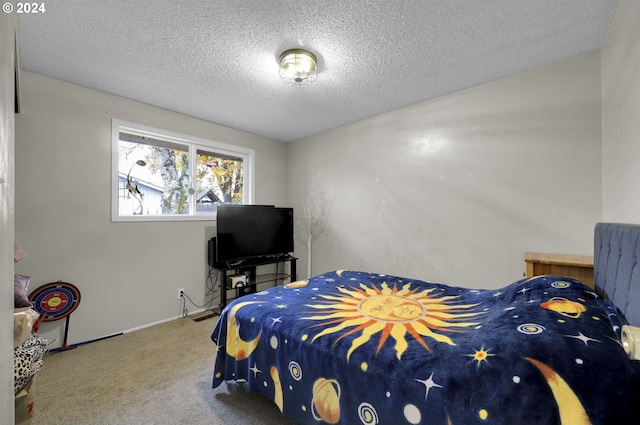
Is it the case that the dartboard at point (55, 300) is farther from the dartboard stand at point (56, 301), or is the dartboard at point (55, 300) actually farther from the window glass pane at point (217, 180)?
the window glass pane at point (217, 180)

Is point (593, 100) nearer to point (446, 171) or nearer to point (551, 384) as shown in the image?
point (446, 171)

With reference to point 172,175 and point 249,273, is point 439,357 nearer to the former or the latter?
point 249,273

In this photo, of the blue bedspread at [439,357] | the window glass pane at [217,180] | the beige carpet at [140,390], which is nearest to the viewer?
the blue bedspread at [439,357]

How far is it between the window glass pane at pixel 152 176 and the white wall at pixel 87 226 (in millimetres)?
204

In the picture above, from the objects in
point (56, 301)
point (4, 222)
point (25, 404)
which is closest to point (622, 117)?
point (4, 222)

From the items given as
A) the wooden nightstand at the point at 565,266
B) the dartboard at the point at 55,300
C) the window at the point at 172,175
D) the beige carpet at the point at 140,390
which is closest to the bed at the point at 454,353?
the beige carpet at the point at 140,390

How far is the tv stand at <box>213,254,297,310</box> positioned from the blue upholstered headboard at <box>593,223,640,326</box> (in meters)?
3.23

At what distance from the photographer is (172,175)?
3.38 m

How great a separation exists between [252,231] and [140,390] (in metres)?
2.03

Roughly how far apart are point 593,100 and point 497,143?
0.69m

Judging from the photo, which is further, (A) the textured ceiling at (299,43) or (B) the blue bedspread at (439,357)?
(A) the textured ceiling at (299,43)

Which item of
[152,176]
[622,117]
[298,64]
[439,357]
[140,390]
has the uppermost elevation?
[298,64]

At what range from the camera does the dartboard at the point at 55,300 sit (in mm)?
2305

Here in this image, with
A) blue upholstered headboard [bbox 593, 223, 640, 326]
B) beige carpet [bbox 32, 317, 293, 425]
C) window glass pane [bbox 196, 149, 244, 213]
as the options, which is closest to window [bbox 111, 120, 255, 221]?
window glass pane [bbox 196, 149, 244, 213]
